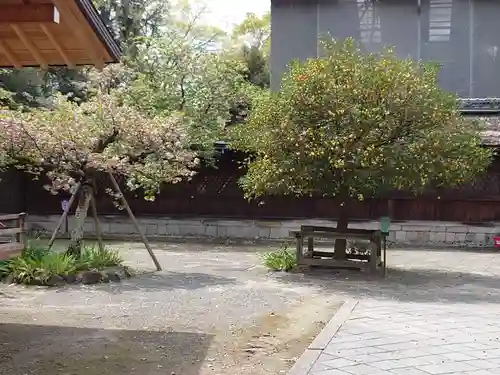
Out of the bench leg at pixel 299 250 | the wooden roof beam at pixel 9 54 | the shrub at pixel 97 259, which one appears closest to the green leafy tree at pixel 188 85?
the bench leg at pixel 299 250

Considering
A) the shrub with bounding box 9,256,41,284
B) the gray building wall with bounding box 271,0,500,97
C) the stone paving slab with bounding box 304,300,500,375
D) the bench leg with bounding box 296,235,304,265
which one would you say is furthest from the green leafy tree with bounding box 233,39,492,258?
the gray building wall with bounding box 271,0,500,97

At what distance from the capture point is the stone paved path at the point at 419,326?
596 centimetres

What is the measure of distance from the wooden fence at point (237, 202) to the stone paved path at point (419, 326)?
197 inches

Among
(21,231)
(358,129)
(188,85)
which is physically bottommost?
(21,231)

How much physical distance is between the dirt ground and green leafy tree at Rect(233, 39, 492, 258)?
2104mm

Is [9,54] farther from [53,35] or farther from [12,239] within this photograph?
[12,239]

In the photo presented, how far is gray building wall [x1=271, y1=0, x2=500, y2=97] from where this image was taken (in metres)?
20.2

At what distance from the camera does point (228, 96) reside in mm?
19094

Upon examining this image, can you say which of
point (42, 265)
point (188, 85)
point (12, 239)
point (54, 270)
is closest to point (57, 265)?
point (54, 270)

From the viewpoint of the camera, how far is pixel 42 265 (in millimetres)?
10828

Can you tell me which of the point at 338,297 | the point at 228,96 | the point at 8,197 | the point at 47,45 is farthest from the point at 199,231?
the point at 47,45

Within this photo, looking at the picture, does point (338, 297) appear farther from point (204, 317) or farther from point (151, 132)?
point (151, 132)

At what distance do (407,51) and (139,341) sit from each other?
15.9 m

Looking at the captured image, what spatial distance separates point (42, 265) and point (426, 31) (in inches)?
574
